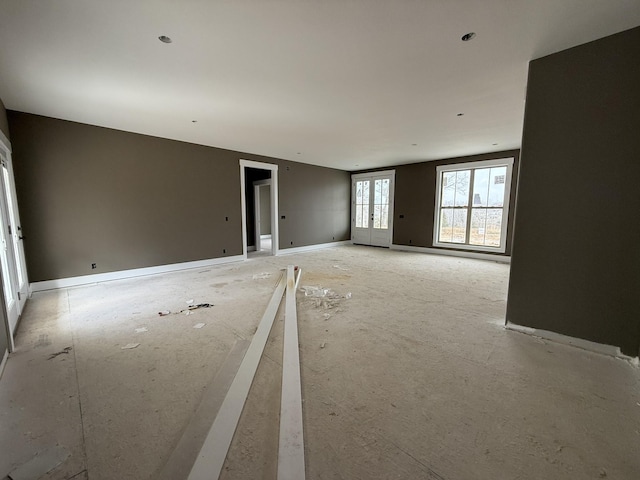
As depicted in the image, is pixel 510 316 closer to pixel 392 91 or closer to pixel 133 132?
pixel 392 91

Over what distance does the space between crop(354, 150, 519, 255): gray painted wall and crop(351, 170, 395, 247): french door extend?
0.81 feet

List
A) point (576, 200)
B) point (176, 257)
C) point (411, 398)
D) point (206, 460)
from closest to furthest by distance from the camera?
point (206, 460) → point (411, 398) → point (576, 200) → point (176, 257)

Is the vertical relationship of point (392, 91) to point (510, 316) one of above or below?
above

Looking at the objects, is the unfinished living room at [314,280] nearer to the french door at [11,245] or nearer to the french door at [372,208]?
the french door at [11,245]

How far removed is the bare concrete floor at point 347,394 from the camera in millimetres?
1290

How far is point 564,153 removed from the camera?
2.39 m

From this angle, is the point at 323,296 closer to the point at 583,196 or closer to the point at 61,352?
the point at 61,352

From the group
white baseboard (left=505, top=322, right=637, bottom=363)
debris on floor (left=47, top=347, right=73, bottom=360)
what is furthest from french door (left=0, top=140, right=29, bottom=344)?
white baseboard (left=505, top=322, right=637, bottom=363)

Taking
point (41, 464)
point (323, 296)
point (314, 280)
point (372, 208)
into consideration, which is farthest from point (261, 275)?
point (372, 208)

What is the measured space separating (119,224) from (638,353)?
22.4ft

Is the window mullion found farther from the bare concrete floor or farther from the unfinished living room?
the bare concrete floor

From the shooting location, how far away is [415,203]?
7781 mm

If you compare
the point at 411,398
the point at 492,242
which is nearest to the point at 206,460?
the point at 411,398

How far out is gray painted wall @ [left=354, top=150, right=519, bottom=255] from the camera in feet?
24.4
